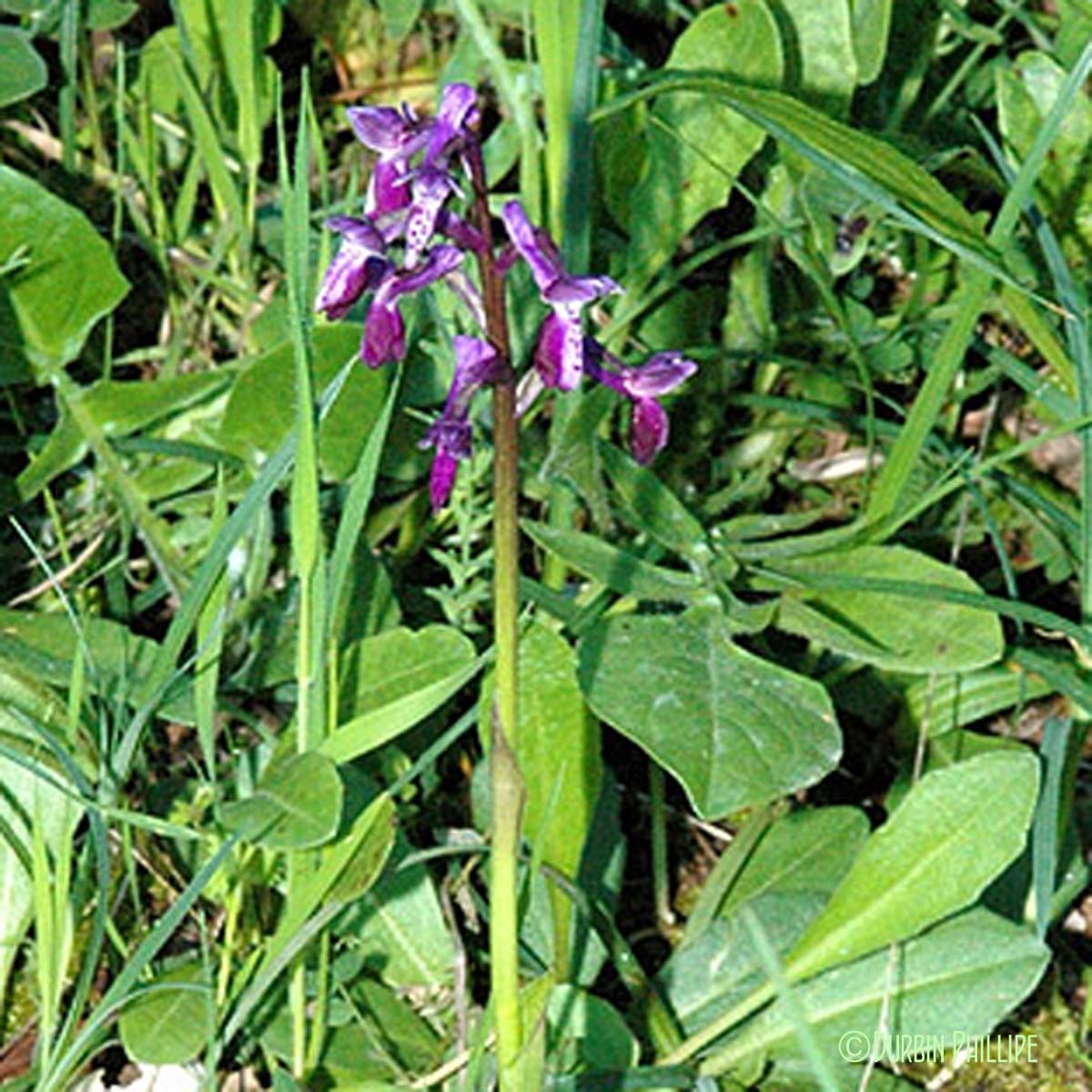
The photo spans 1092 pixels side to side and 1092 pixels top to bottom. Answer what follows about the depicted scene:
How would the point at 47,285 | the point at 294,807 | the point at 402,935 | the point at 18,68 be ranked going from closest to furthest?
the point at 294,807 → the point at 402,935 → the point at 47,285 → the point at 18,68


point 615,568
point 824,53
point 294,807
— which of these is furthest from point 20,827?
point 824,53

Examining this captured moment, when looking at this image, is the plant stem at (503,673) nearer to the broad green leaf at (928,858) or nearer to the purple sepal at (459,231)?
the purple sepal at (459,231)

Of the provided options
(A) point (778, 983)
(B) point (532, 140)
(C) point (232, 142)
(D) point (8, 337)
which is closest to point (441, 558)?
(B) point (532, 140)

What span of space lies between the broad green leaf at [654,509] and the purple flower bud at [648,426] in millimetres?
457

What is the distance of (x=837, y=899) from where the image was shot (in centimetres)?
189

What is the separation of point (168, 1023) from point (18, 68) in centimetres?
123

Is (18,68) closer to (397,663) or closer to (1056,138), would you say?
(397,663)

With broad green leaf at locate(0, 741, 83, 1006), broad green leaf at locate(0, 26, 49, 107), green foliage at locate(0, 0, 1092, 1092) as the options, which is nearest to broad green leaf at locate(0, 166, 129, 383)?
green foliage at locate(0, 0, 1092, 1092)

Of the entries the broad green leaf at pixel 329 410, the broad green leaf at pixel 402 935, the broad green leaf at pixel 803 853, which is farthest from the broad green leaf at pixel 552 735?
the broad green leaf at pixel 329 410

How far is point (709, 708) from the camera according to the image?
185 centimetres

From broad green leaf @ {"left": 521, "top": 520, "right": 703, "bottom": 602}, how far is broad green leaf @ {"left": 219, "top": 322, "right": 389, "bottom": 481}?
26 cm

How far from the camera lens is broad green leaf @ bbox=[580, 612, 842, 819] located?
1.75 metres

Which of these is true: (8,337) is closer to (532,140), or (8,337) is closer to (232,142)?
(232,142)

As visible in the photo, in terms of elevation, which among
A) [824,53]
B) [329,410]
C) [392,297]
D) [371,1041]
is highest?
[392,297]
